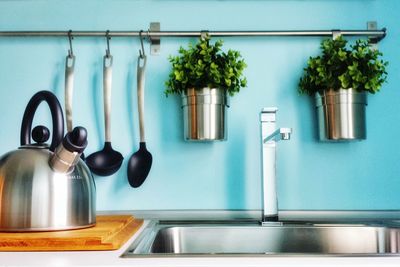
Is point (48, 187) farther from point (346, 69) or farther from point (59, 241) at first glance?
point (346, 69)

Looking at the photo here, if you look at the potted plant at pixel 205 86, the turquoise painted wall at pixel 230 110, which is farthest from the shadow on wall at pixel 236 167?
the potted plant at pixel 205 86

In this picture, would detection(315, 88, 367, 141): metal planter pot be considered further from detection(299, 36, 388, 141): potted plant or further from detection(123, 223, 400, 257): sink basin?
detection(123, 223, 400, 257): sink basin

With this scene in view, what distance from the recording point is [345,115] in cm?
119

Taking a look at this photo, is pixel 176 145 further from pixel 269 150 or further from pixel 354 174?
pixel 354 174

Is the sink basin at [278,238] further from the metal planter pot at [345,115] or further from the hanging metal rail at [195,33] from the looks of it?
the hanging metal rail at [195,33]

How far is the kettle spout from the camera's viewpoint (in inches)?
34.4

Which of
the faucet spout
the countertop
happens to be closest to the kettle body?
the countertop

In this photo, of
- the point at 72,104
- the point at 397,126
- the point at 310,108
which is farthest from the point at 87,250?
the point at 397,126

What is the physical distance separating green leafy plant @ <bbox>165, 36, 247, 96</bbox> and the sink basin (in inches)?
14.7

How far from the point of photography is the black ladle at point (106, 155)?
128 centimetres

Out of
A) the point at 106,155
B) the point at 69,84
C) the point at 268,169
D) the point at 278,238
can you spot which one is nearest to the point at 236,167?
the point at 268,169

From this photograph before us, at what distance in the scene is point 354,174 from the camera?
1310 millimetres

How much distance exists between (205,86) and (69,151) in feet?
1.42

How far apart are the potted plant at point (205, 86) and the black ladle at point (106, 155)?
0.21m
